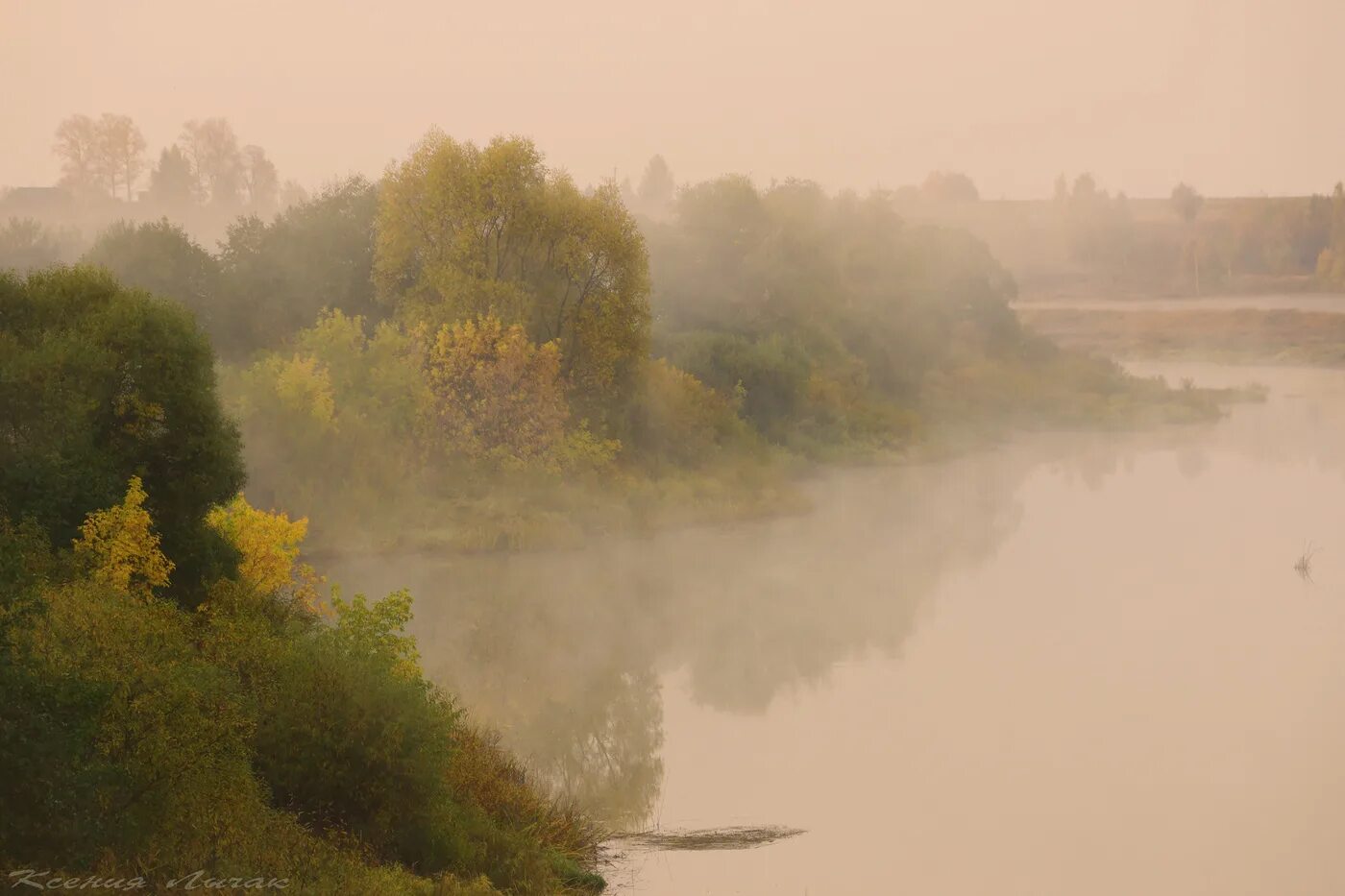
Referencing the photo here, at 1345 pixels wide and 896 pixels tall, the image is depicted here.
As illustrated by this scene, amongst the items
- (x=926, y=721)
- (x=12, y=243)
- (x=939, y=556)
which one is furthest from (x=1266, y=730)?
(x=12, y=243)

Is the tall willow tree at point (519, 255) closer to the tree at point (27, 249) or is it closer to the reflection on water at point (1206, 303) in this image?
the tree at point (27, 249)

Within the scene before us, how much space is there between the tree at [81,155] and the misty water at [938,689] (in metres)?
45.5

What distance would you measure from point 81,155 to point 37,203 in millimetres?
3315

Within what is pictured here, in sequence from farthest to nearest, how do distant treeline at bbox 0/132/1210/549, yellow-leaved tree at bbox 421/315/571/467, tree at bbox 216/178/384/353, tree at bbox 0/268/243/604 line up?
tree at bbox 216/178/384/353 < yellow-leaved tree at bbox 421/315/571/467 < distant treeline at bbox 0/132/1210/549 < tree at bbox 0/268/243/604

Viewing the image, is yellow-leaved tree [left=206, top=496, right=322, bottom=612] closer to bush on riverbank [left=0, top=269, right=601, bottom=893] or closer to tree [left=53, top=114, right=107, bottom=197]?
bush on riverbank [left=0, top=269, right=601, bottom=893]

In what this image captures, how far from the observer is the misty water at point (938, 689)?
54.9ft

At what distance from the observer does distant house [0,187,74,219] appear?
65.3 metres

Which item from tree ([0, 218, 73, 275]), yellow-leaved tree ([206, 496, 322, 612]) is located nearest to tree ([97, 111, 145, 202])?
tree ([0, 218, 73, 275])

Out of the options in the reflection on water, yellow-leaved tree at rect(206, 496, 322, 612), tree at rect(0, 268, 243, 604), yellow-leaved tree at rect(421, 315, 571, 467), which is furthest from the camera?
the reflection on water

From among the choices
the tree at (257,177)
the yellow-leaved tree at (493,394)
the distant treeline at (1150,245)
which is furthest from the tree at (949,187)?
the yellow-leaved tree at (493,394)

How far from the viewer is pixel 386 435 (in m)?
34.3

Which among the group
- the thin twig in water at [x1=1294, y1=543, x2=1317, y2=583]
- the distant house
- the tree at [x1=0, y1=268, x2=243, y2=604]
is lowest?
the thin twig in water at [x1=1294, y1=543, x2=1317, y2=583]

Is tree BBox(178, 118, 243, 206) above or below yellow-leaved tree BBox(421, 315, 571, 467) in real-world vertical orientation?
above

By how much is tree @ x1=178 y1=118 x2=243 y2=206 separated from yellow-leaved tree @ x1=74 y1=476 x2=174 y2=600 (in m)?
61.0
